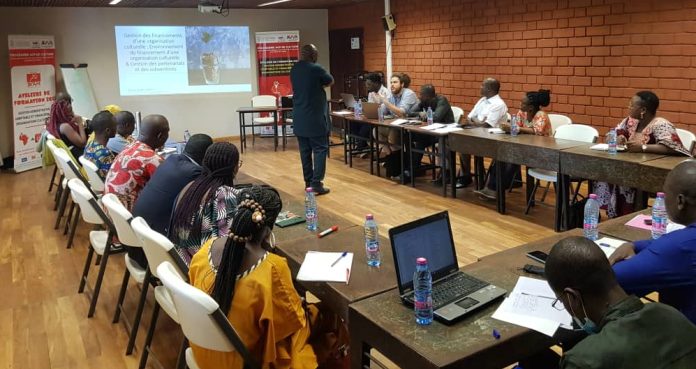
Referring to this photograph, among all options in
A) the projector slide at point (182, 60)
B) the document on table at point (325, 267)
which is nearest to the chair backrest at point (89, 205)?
the document on table at point (325, 267)

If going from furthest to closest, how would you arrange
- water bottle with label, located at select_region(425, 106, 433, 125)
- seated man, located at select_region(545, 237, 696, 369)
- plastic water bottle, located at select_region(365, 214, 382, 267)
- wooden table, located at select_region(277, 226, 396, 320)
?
water bottle with label, located at select_region(425, 106, 433, 125), plastic water bottle, located at select_region(365, 214, 382, 267), wooden table, located at select_region(277, 226, 396, 320), seated man, located at select_region(545, 237, 696, 369)

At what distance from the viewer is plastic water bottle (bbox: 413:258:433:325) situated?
6.01 feet

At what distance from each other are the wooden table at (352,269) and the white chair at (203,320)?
0.39 meters

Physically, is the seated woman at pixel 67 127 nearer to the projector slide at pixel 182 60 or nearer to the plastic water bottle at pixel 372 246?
the projector slide at pixel 182 60

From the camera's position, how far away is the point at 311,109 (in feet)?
18.7

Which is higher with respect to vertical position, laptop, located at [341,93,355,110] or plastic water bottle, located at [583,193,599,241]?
laptop, located at [341,93,355,110]

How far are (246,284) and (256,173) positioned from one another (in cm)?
555

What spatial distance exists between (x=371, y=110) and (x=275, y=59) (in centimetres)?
393

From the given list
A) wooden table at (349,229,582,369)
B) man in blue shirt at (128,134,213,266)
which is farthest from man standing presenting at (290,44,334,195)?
wooden table at (349,229,582,369)

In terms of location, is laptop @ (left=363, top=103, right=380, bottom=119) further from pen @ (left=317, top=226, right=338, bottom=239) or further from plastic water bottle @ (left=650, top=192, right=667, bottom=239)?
plastic water bottle @ (left=650, top=192, right=667, bottom=239)

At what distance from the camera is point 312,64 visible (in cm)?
555

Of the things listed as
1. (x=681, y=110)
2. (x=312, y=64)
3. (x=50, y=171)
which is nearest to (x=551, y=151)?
(x=681, y=110)

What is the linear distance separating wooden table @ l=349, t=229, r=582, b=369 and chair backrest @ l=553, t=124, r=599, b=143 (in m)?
3.15

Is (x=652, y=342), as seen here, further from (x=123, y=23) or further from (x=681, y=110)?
(x=123, y=23)
